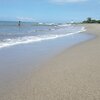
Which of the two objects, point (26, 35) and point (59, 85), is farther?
point (26, 35)

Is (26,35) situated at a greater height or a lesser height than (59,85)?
lesser

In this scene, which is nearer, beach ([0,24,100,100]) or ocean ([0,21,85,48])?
beach ([0,24,100,100])

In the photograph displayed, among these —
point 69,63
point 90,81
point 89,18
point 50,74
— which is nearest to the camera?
point 90,81

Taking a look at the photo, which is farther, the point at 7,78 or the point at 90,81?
the point at 7,78

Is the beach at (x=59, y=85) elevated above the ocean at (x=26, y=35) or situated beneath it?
elevated above

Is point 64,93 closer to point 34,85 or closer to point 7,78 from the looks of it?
point 34,85

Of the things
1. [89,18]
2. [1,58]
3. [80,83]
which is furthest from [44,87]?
[89,18]

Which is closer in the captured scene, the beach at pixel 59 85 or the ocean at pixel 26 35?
the beach at pixel 59 85

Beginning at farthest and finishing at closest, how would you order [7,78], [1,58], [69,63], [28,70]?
[1,58]
[69,63]
[28,70]
[7,78]

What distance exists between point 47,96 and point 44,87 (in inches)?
22.9

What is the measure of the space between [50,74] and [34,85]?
44.5 inches

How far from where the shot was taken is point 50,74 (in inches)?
257

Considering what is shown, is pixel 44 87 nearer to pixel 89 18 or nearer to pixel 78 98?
pixel 78 98

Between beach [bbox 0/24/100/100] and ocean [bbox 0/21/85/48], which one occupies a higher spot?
beach [bbox 0/24/100/100]
